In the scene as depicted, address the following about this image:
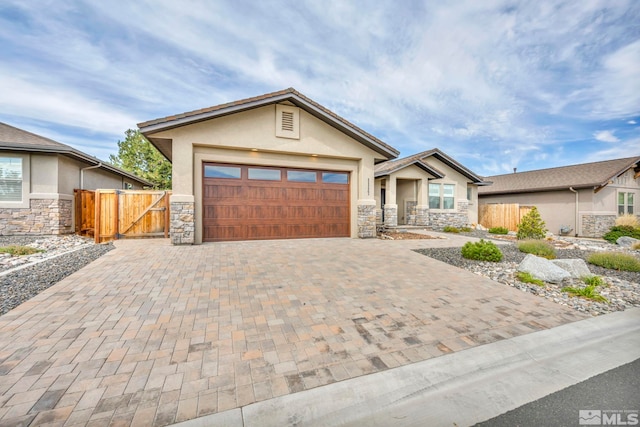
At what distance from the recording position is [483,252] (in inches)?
272

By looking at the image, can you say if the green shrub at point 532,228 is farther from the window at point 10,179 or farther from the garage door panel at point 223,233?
the window at point 10,179

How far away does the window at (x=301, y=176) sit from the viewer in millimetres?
9883

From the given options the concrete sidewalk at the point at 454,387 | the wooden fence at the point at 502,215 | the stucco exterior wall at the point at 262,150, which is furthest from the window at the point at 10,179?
the wooden fence at the point at 502,215

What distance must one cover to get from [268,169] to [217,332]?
294 inches

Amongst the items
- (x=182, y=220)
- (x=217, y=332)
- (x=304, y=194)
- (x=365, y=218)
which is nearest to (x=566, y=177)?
(x=365, y=218)

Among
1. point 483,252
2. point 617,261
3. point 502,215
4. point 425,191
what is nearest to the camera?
point 617,261

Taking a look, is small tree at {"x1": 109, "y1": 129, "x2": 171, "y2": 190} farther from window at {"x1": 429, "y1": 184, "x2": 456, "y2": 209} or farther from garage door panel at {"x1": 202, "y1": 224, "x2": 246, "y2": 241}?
window at {"x1": 429, "y1": 184, "x2": 456, "y2": 209}

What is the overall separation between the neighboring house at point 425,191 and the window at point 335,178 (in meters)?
4.97

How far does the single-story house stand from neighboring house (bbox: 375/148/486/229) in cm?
457

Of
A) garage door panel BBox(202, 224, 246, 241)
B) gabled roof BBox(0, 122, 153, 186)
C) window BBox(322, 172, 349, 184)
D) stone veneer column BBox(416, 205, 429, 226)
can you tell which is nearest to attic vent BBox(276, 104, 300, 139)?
window BBox(322, 172, 349, 184)

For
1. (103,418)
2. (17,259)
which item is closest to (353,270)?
(103,418)

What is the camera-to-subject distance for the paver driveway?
1924 millimetres

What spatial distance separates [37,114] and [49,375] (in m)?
27.7

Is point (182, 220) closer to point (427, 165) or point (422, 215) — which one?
point (422, 215)
